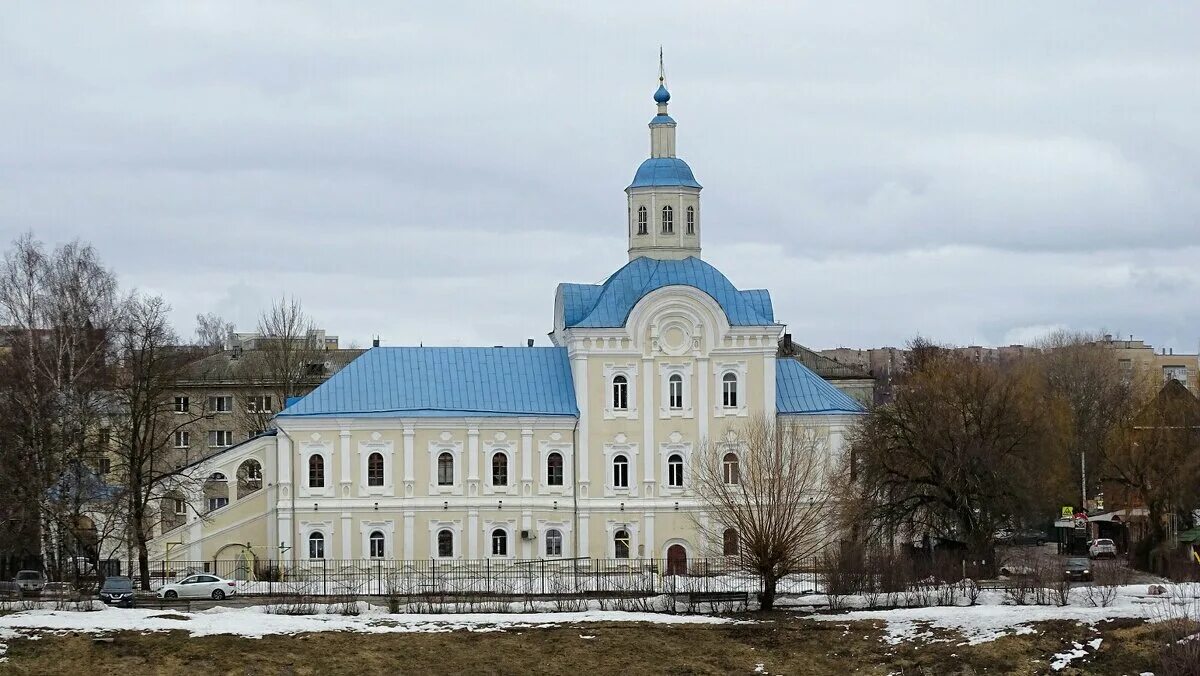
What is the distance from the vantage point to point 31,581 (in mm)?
46219

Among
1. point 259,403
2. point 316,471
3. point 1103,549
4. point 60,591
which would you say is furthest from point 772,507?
point 259,403

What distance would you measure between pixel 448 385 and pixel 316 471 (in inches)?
192

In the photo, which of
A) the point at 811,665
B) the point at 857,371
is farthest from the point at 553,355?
the point at 857,371

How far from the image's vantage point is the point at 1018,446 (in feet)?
171

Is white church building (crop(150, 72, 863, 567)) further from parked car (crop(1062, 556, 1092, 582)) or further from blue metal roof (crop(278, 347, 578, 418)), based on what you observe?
parked car (crop(1062, 556, 1092, 582))

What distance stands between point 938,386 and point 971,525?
16.7 ft

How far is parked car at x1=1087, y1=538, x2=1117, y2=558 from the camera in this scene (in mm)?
55766

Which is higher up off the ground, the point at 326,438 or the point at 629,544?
the point at 326,438

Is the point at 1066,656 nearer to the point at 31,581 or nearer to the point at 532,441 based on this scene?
the point at 532,441

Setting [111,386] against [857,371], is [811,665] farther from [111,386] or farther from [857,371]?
[857,371]

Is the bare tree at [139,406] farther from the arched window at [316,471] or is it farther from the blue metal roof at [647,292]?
the blue metal roof at [647,292]

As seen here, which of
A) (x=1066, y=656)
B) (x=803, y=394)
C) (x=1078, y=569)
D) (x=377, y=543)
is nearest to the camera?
(x=1066, y=656)

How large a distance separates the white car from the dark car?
109cm

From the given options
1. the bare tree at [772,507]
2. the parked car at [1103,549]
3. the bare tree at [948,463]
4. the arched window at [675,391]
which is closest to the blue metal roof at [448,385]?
the arched window at [675,391]
